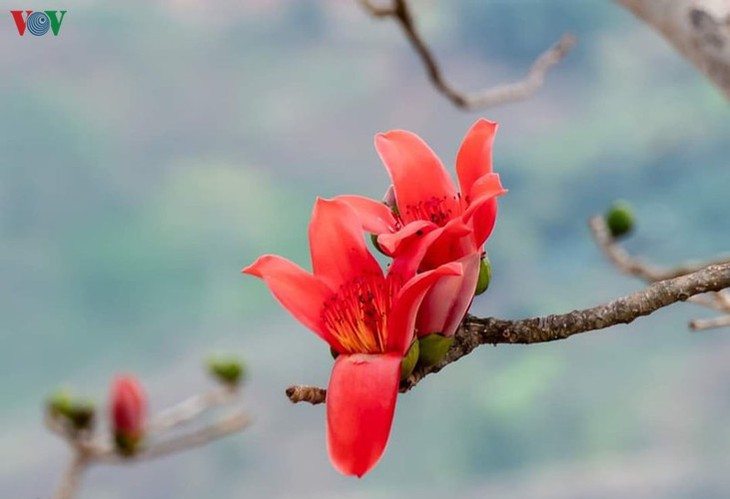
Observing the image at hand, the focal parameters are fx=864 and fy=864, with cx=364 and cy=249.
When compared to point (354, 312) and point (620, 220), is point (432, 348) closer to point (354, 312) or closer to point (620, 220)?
point (354, 312)

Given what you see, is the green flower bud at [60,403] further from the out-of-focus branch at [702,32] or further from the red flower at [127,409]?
the out-of-focus branch at [702,32]

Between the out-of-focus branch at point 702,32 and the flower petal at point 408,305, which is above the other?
the flower petal at point 408,305

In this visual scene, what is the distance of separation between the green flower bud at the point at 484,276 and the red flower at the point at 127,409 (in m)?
1.45

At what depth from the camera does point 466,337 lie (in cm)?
46

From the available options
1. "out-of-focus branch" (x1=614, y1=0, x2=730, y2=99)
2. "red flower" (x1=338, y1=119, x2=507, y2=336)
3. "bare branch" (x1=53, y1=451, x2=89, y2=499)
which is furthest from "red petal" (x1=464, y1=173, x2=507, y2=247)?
"bare branch" (x1=53, y1=451, x2=89, y2=499)

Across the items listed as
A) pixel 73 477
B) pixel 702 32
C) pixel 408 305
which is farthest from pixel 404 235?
pixel 73 477

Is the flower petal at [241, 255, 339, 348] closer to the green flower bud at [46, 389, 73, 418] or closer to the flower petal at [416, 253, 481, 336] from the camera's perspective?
the flower petal at [416, 253, 481, 336]

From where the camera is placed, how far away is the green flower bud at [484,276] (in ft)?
1.49

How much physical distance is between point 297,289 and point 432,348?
7 cm

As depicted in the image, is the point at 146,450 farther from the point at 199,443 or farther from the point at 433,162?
the point at 433,162

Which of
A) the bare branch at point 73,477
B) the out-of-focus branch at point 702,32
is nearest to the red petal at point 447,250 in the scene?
the out-of-focus branch at point 702,32

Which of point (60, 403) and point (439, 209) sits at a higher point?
point (439, 209)

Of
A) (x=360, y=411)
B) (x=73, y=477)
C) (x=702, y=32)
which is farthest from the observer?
(x=73, y=477)

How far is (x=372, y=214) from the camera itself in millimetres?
464
